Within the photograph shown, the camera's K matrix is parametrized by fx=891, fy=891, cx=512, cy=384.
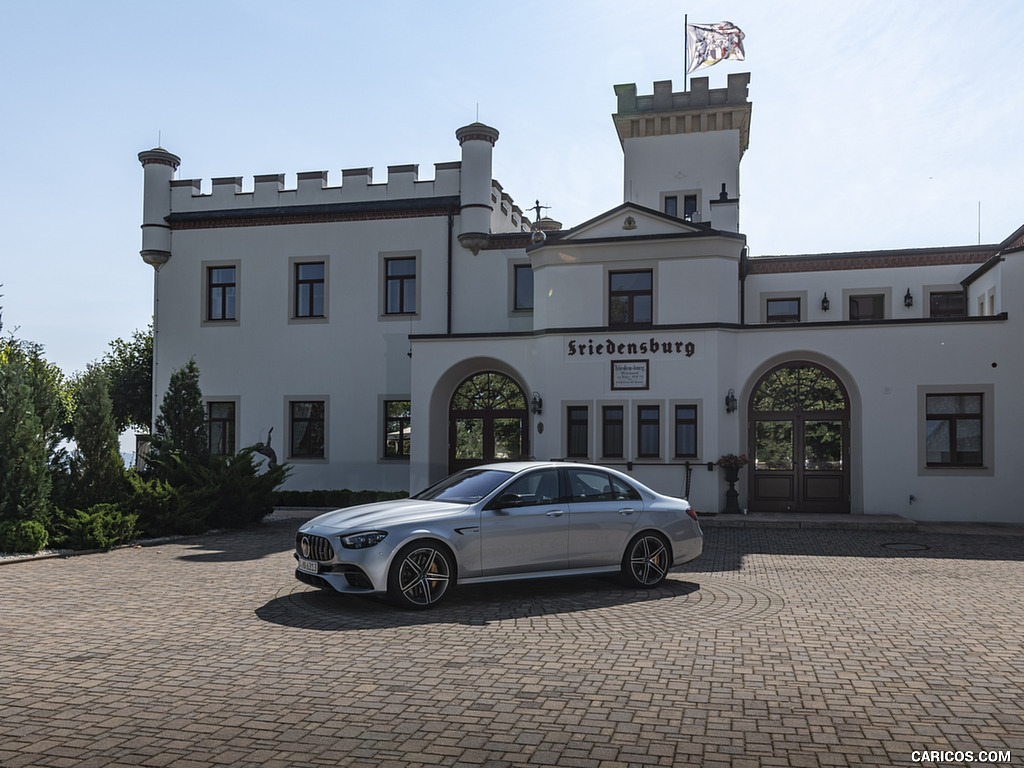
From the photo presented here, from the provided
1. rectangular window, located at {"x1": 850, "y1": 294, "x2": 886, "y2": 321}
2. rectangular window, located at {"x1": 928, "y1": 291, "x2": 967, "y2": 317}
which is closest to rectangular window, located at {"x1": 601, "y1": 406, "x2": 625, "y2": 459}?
rectangular window, located at {"x1": 850, "y1": 294, "x2": 886, "y2": 321}

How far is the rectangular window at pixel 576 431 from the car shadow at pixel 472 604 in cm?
986

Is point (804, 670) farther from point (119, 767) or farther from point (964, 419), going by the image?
point (964, 419)

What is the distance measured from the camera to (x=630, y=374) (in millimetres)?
20734

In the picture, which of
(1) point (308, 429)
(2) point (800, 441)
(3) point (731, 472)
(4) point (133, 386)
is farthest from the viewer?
(4) point (133, 386)

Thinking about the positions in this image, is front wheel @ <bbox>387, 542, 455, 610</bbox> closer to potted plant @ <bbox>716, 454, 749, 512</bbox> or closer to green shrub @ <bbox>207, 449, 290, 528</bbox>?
green shrub @ <bbox>207, 449, 290, 528</bbox>

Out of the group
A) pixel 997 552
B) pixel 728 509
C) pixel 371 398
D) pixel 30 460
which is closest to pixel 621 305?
pixel 728 509

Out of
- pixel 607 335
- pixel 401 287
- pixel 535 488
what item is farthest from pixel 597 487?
pixel 401 287

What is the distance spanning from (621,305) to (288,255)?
10433 mm

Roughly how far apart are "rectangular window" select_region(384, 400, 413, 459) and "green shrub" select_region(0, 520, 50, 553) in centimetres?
1225

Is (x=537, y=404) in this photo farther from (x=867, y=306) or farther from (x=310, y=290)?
(x=867, y=306)

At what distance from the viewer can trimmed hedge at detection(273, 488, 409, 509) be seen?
22.6 meters

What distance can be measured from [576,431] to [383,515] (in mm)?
12065

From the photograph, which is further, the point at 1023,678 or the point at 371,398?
the point at 371,398

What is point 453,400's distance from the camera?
78.2 feet
